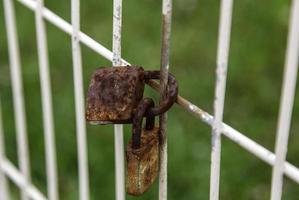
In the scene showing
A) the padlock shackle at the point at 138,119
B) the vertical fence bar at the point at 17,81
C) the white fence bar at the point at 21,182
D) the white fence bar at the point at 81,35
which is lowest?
the white fence bar at the point at 21,182

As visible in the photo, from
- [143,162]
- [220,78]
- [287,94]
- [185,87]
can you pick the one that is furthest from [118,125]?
[185,87]

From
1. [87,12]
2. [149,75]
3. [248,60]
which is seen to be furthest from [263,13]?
[149,75]

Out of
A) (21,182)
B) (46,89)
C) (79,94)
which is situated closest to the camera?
(79,94)

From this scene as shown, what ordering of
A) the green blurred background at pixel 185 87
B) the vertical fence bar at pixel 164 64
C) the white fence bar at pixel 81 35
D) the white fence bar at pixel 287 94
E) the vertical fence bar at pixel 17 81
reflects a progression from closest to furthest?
the white fence bar at pixel 287 94 < the vertical fence bar at pixel 164 64 < the white fence bar at pixel 81 35 < the vertical fence bar at pixel 17 81 < the green blurred background at pixel 185 87

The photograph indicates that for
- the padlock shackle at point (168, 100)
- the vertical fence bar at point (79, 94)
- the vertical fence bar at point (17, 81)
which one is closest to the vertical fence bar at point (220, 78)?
the padlock shackle at point (168, 100)

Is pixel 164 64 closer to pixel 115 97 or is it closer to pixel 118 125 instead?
pixel 115 97

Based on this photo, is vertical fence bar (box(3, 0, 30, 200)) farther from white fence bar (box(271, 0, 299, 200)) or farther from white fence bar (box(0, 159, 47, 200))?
white fence bar (box(271, 0, 299, 200))

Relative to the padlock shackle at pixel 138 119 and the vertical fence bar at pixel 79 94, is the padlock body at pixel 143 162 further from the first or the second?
the vertical fence bar at pixel 79 94
